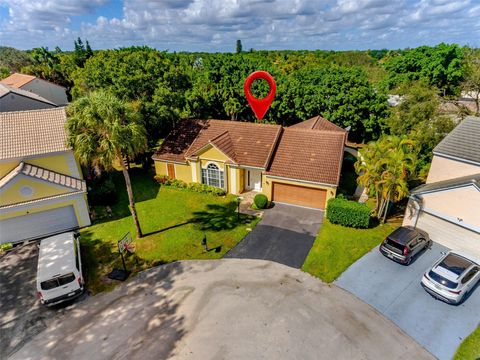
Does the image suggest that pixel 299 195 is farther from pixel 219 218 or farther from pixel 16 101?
pixel 16 101

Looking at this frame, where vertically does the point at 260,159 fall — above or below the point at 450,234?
above

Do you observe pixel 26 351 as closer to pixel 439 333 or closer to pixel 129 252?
pixel 129 252

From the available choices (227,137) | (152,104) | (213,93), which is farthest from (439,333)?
(213,93)

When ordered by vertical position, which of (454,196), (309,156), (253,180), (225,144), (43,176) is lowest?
(253,180)

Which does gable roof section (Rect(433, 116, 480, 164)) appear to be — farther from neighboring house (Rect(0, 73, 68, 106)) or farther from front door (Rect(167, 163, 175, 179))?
neighboring house (Rect(0, 73, 68, 106))

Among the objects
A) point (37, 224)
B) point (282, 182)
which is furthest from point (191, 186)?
point (37, 224)

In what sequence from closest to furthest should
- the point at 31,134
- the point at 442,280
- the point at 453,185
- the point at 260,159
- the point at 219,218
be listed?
the point at 442,280
the point at 453,185
the point at 31,134
the point at 219,218
the point at 260,159

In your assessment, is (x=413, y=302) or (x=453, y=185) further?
(x=453, y=185)
